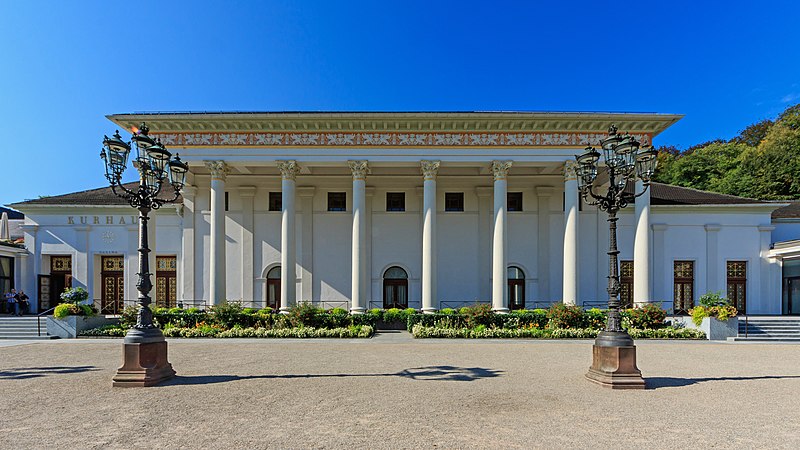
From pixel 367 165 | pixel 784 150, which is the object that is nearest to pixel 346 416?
pixel 367 165

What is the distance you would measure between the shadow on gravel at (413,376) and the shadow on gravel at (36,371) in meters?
3.36

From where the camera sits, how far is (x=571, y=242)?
Answer: 794 inches

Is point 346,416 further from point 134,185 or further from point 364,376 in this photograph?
point 134,185

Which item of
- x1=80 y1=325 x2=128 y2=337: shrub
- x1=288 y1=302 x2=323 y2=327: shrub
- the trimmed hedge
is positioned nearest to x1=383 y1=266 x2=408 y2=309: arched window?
x1=288 y1=302 x2=323 y2=327: shrub

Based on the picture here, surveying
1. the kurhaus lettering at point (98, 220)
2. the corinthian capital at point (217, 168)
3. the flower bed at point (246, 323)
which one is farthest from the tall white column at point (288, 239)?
the kurhaus lettering at point (98, 220)

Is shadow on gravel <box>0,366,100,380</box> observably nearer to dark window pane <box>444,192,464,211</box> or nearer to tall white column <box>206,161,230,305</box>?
tall white column <box>206,161,230,305</box>

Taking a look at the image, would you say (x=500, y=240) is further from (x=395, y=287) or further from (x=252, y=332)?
(x=252, y=332)

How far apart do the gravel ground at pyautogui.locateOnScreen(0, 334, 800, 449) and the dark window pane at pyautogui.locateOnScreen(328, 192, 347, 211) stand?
512 inches

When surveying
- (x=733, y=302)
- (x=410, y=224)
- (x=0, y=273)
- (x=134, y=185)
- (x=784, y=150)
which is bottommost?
(x=733, y=302)

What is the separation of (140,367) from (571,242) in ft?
60.7

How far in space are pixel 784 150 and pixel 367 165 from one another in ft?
120

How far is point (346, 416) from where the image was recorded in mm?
6504

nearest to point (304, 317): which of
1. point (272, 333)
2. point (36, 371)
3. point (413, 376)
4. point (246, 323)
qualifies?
point (272, 333)

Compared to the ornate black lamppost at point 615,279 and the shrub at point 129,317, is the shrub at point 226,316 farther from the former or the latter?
the ornate black lamppost at point 615,279
